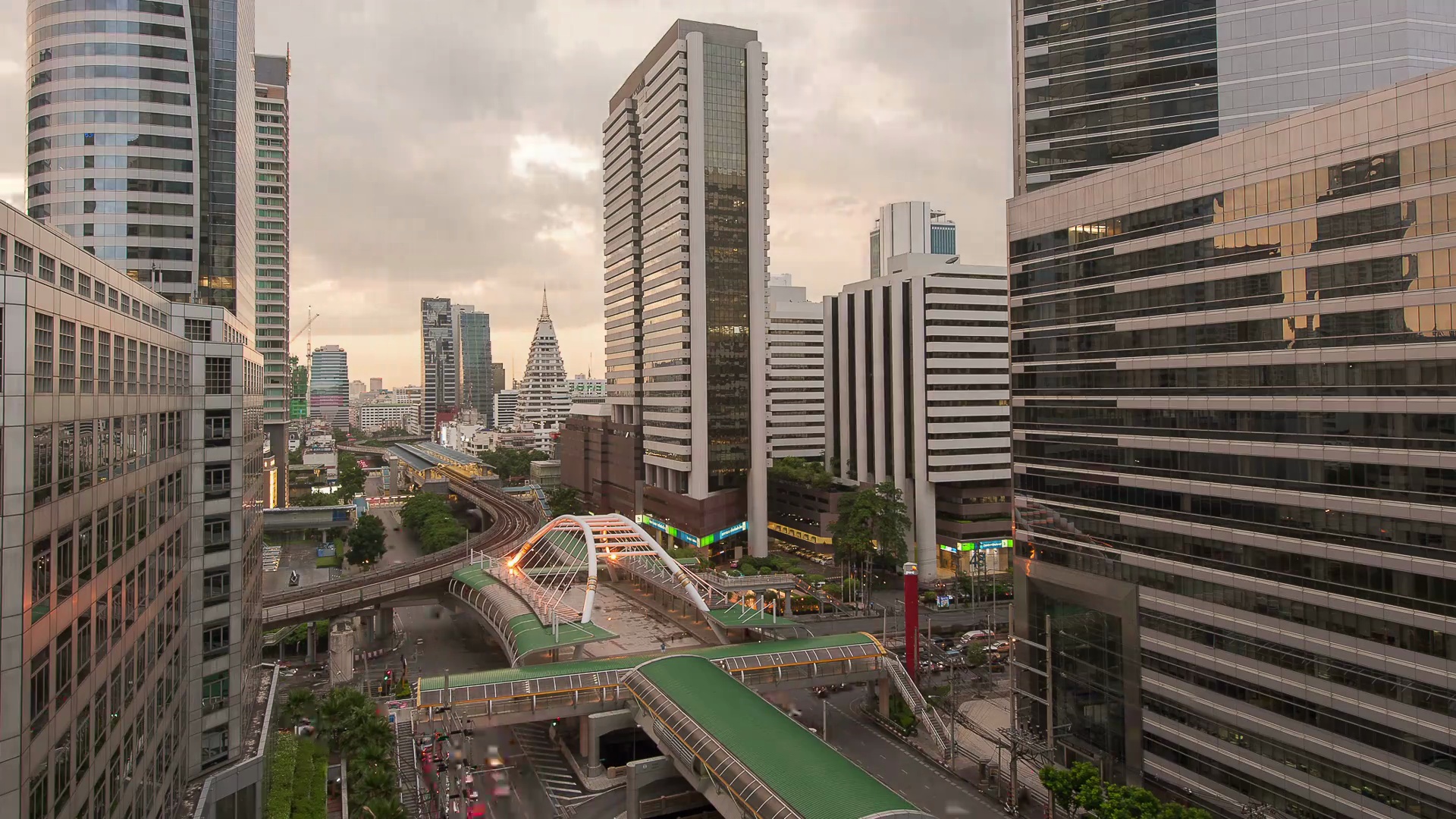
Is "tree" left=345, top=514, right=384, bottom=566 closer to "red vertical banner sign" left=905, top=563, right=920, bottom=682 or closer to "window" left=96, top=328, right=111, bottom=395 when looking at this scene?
"red vertical banner sign" left=905, top=563, right=920, bottom=682

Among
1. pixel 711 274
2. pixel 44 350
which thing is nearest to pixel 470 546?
pixel 711 274

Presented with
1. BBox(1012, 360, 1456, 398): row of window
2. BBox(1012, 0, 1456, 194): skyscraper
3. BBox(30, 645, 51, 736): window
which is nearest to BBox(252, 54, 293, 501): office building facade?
BBox(1012, 0, 1456, 194): skyscraper

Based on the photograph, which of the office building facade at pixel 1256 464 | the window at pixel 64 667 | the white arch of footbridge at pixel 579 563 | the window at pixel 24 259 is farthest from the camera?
the white arch of footbridge at pixel 579 563

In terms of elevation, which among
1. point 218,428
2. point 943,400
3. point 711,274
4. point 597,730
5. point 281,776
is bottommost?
point 281,776

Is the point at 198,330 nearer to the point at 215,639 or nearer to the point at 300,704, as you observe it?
the point at 215,639

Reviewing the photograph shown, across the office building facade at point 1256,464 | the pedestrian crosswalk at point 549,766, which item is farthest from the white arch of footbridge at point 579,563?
the office building facade at point 1256,464

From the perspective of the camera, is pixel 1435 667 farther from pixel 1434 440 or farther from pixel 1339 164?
pixel 1339 164

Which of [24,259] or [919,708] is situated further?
[919,708]

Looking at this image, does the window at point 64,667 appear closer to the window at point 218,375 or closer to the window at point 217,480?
the window at point 217,480
